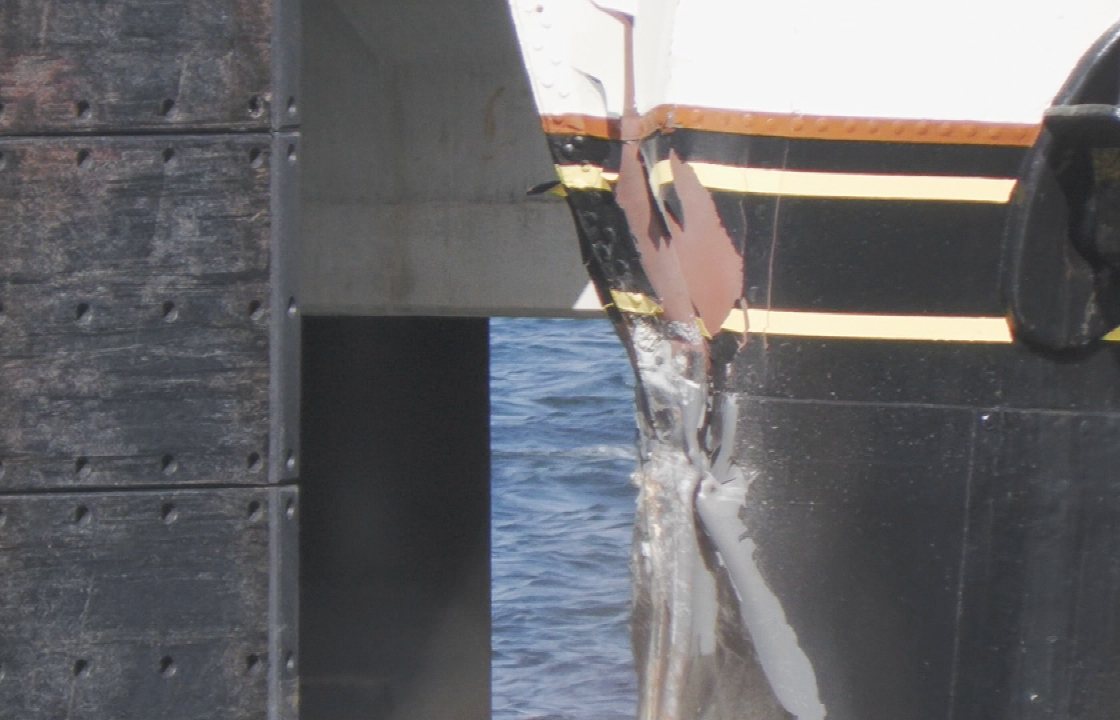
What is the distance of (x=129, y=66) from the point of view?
12.2 feet

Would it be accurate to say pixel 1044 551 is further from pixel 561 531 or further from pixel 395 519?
pixel 561 531


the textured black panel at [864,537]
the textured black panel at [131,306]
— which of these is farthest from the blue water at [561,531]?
the textured black panel at [131,306]

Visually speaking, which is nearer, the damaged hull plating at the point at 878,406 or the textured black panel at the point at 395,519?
the damaged hull plating at the point at 878,406

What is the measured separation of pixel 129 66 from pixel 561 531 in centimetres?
1176

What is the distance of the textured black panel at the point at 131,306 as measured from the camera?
3.72 meters

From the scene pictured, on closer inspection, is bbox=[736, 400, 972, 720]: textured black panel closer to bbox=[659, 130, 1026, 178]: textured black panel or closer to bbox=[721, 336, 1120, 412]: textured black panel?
bbox=[721, 336, 1120, 412]: textured black panel

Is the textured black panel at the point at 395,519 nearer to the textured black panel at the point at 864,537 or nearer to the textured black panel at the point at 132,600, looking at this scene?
the textured black panel at the point at 132,600

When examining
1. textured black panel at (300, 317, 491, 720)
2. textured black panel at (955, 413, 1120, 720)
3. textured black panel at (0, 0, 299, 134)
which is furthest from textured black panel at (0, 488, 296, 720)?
textured black panel at (300, 317, 491, 720)

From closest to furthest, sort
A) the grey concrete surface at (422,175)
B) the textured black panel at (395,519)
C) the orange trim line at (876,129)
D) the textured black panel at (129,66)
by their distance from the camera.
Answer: the orange trim line at (876,129), the textured black panel at (129,66), the grey concrete surface at (422,175), the textured black panel at (395,519)

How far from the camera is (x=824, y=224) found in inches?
140

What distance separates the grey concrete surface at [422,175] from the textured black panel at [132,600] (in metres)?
4.08

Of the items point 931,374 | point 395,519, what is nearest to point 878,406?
point 931,374

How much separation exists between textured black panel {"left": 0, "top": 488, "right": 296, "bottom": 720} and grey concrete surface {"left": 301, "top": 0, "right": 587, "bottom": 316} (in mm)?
4078

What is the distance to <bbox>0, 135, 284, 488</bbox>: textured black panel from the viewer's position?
3.72 m
